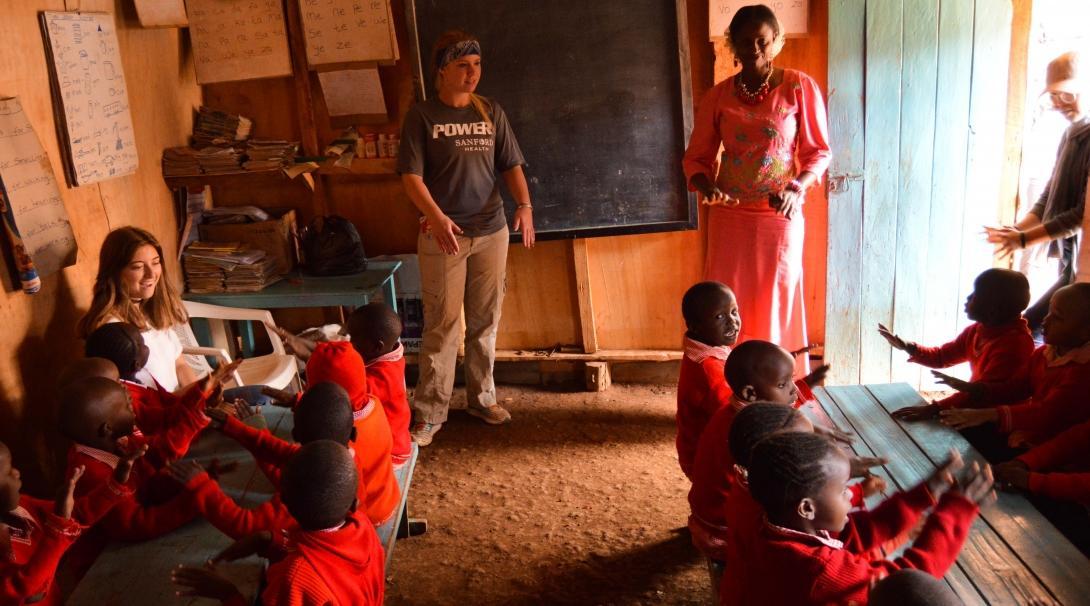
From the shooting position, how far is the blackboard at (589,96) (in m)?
4.37

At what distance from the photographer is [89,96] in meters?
3.81

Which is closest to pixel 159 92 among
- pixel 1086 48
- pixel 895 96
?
pixel 895 96

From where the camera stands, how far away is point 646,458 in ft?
13.8

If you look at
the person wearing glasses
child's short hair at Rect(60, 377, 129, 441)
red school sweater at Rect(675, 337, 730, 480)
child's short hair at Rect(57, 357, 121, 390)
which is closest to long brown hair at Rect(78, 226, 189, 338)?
child's short hair at Rect(57, 357, 121, 390)

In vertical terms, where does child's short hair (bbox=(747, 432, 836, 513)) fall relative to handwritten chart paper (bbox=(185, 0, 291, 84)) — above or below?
below

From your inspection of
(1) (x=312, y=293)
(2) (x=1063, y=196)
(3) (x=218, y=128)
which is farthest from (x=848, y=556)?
(3) (x=218, y=128)

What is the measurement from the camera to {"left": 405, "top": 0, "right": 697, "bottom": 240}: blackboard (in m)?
4.37

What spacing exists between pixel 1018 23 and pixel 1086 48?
0.66 meters

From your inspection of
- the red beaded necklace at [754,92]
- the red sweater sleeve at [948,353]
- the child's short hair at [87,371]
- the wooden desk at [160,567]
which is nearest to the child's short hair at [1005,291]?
the red sweater sleeve at [948,353]

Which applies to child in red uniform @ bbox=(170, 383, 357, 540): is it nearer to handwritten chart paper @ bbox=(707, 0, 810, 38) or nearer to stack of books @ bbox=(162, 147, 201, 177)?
stack of books @ bbox=(162, 147, 201, 177)

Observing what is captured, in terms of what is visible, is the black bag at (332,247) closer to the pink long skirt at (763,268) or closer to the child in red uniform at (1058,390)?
the pink long skirt at (763,268)

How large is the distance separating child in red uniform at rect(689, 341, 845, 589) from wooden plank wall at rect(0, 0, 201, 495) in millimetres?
2655

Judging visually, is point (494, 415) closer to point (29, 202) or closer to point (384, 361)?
point (384, 361)

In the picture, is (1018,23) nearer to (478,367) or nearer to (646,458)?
(646,458)
